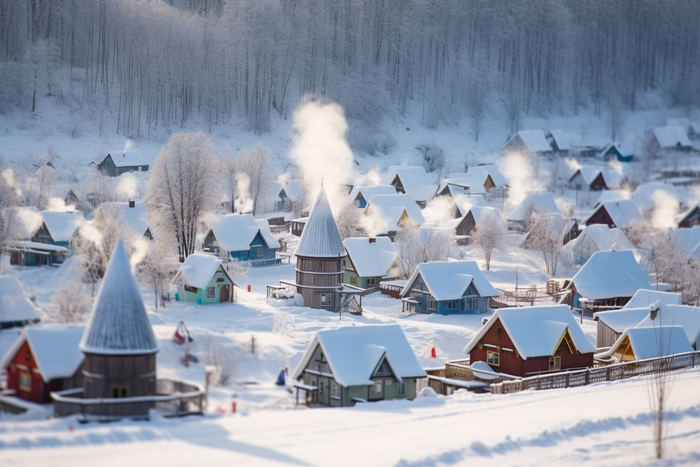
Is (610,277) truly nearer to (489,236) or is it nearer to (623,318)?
(489,236)

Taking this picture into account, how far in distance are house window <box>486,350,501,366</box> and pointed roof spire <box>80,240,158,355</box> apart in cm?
1823

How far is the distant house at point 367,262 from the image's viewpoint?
6344cm

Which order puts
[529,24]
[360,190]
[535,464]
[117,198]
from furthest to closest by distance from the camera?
[529,24], [360,190], [117,198], [535,464]

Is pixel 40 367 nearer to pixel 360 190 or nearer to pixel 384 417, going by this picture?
pixel 384 417

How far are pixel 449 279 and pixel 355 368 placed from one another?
73.5ft

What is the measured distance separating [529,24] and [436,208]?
7700 cm

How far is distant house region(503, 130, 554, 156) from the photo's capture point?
12448 cm

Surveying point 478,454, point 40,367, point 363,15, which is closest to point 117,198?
point 40,367

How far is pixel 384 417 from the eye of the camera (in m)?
31.7

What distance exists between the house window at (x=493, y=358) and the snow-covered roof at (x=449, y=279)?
42.2 ft

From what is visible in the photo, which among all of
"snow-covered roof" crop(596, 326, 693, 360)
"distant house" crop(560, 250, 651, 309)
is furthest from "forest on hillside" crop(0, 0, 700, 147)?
"snow-covered roof" crop(596, 326, 693, 360)

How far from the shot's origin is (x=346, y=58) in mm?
136625

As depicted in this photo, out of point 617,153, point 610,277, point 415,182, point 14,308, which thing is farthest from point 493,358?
point 617,153

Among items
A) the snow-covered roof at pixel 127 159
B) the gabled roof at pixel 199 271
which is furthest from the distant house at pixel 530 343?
the snow-covered roof at pixel 127 159
